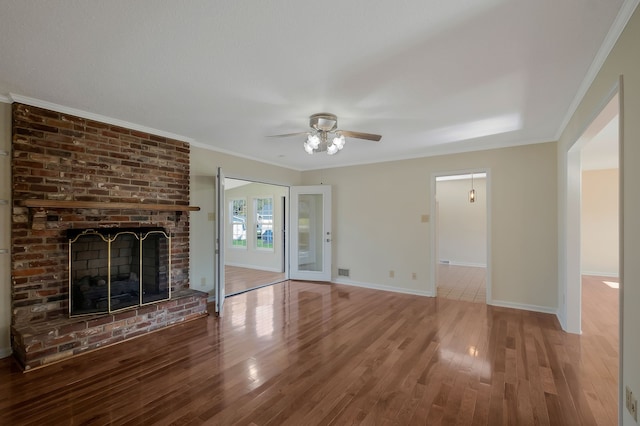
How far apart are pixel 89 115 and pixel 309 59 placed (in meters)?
2.81

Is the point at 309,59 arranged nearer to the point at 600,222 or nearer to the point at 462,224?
the point at 462,224

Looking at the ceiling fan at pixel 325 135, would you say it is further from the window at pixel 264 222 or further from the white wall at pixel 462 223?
the white wall at pixel 462 223

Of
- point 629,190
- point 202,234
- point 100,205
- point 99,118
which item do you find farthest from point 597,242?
point 99,118

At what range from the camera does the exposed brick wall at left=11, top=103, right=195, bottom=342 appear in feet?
9.49

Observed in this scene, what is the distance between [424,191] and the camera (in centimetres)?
531

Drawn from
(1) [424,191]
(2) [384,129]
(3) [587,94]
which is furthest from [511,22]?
(1) [424,191]

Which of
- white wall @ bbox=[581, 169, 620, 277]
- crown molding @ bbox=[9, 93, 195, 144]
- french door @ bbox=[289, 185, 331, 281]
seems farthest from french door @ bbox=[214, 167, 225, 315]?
white wall @ bbox=[581, 169, 620, 277]

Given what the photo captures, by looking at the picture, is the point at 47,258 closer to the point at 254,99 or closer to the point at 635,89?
the point at 254,99

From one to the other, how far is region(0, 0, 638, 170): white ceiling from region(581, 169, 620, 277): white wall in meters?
4.96

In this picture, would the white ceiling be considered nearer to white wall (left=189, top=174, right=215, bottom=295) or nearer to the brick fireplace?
the brick fireplace

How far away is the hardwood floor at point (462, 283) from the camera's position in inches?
204

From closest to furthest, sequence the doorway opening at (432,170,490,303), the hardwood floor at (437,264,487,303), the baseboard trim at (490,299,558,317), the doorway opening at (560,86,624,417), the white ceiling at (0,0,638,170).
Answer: the white ceiling at (0,0,638,170)
the doorway opening at (560,86,624,417)
the baseboard trim at (490,299,558,317)
the hardwood floor at (437,264,487,303)
the doorway opening at (432,170,490,303)

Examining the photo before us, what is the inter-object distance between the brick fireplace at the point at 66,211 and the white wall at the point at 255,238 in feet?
12.3

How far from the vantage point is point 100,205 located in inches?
128
